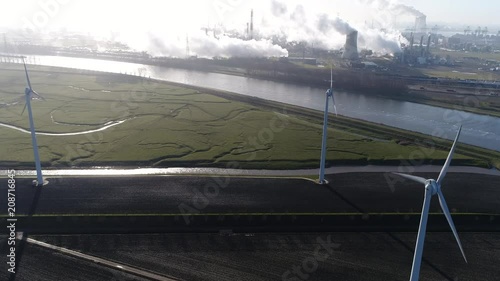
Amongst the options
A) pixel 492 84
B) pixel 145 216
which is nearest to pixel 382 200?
pixel 145 216

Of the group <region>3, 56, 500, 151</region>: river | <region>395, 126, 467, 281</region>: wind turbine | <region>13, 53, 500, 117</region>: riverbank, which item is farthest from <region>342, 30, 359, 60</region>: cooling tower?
<region>395, 126, 467, 281</region>: wind turbine

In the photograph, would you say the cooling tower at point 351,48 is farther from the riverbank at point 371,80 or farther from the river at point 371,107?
the river at point 371,107

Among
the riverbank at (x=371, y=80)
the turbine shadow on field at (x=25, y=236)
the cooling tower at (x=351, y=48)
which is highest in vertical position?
the cooling tower at (x=351, y=48)

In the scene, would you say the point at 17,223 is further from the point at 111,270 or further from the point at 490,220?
the point at 490,220

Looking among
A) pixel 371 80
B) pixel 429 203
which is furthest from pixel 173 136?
pixel 371 80

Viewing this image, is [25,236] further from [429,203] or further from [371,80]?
[371,80]

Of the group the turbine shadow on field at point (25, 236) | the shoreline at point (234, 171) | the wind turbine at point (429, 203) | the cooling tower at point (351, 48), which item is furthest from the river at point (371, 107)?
the turbine shadow on field at point (25, 236)

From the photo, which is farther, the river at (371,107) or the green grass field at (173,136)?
the river at (371,107)
